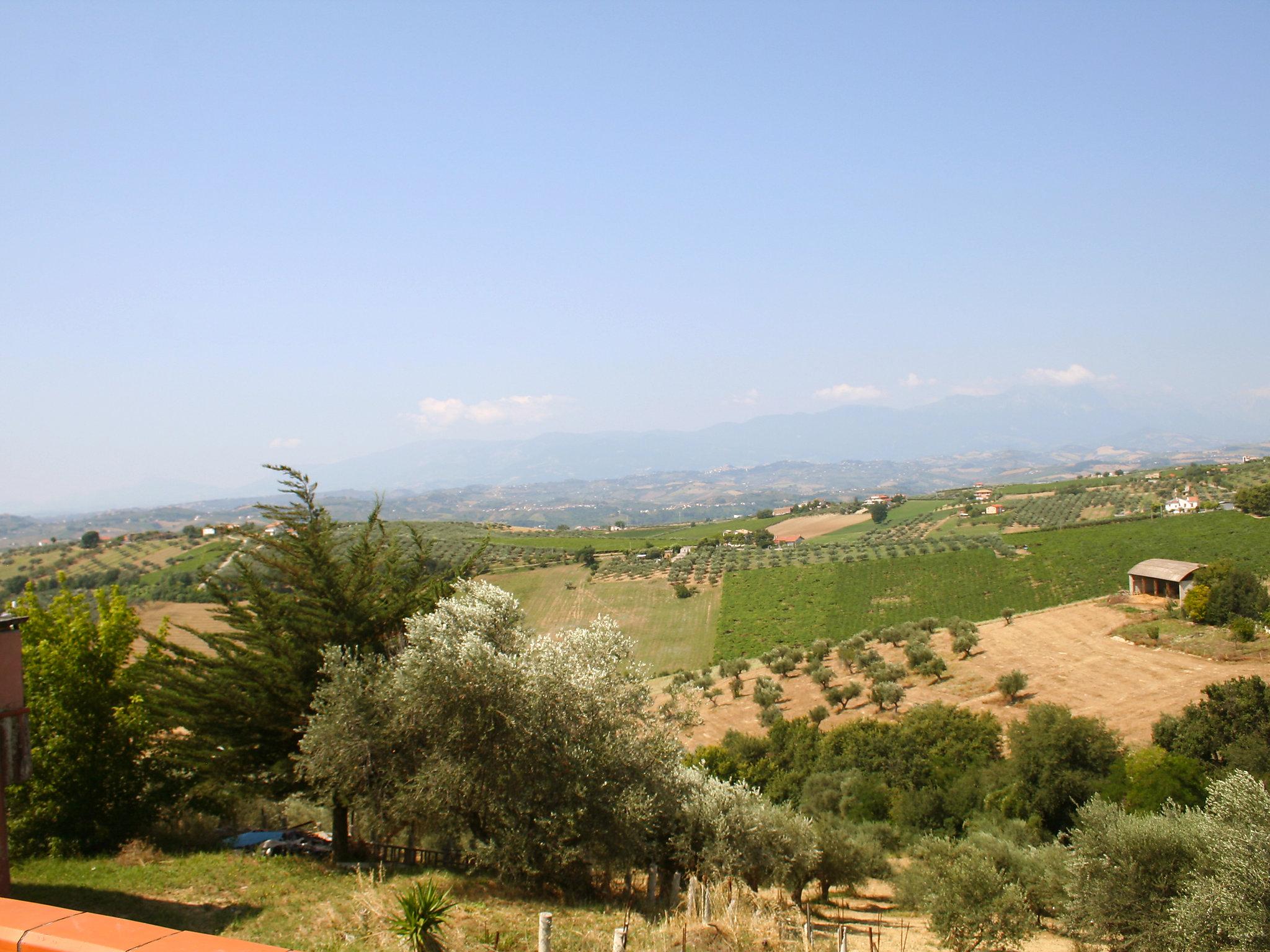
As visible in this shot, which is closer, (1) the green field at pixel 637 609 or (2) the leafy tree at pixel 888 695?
(2) the leafy tree at pixel 888 695

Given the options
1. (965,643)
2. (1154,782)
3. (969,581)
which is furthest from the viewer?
(969,581)

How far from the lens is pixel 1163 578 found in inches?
1804

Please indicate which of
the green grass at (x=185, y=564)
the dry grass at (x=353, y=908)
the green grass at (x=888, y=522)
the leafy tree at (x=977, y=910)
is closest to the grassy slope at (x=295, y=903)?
the dry grass at (x=353, y=908)

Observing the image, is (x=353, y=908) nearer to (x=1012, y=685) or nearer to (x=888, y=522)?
(x=1012, y=685)

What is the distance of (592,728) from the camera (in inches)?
496

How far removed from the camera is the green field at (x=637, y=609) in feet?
182

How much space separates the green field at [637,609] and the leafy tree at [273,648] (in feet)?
116

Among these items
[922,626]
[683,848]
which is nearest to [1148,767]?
[683,848]

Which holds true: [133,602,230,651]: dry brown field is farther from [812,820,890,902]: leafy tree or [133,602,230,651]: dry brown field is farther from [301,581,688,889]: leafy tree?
[812,820,890,902]: leafy tree

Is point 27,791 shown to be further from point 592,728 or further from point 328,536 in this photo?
point 592,728

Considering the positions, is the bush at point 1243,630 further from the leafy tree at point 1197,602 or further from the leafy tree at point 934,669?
the leafy tree at point 934,669

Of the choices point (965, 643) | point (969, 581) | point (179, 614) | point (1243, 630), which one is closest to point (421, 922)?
point (965, 643)

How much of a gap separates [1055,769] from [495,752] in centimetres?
1919

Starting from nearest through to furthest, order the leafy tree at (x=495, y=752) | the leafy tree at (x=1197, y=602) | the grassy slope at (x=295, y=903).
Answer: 1. the grassy slope at (x=295, y=903)
2. the leafy tree at (x=495, y=752)
3. the leafy tree at (x=1197, y=602)
